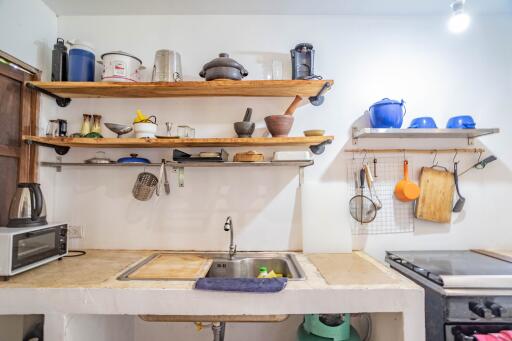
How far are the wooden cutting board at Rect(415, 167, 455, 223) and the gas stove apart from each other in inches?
17.9

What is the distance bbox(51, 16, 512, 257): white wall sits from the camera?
1744mm

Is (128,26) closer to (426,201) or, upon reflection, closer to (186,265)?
(186,265)

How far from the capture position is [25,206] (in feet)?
4.29

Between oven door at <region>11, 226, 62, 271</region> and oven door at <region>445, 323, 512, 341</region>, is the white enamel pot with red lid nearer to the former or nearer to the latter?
oven door at <region>11, 226, 62, 271</region>

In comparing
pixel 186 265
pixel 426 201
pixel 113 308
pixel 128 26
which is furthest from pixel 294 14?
pixel 113 308

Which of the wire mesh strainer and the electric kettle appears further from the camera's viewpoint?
the wire mesh strainer

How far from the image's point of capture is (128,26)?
1.82 meters

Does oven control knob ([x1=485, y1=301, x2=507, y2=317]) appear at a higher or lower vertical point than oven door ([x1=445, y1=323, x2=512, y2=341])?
higher

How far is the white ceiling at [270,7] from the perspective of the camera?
1.68m

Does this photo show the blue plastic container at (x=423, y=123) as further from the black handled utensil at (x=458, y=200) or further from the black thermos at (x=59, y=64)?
the black thermos at (x=59, y=64)

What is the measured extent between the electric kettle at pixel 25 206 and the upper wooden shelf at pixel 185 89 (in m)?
0.63

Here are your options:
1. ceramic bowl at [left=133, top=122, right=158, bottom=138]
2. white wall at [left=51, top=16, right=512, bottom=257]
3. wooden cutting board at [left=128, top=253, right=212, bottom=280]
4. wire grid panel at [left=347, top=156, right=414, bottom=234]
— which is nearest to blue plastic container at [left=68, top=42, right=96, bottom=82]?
white wall at [left=51, top=16, right=512, bottom=257]

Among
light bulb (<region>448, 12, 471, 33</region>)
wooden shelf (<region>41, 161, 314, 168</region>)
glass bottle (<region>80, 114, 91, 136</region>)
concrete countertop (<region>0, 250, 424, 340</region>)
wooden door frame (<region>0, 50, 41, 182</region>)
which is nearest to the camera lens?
concrete countertop (<region>0, 250, 424, 340</region>)

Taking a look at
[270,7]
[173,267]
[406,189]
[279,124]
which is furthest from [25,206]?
[406,189]
